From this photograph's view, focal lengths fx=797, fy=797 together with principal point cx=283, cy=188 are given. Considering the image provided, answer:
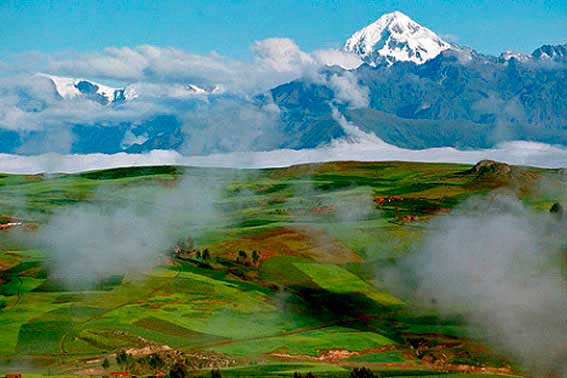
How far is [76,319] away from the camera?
581 ft

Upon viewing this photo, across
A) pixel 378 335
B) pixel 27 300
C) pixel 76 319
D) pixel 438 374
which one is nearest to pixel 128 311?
pixel 76 319

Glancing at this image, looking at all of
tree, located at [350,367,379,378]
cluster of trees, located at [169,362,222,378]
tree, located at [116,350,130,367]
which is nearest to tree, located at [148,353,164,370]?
tree, located at [116,350,130,367]

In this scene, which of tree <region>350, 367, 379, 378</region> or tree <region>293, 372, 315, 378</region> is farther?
tree <region>350, 367, 379, 378</region>

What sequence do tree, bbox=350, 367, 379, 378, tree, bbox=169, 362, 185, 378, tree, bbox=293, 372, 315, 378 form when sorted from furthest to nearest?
tree, bbox=350, 367, 379, 378
tree, bbox=169, 362, 185, 378
tree, bbox=293, 372, 315, 378

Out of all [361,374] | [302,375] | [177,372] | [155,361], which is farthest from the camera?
[155,361]

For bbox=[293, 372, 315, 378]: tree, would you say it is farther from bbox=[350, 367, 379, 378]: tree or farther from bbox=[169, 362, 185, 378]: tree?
bbox=[169, 362, 185, 378]: tree

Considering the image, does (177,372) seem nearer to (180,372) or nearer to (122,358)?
(180,372)

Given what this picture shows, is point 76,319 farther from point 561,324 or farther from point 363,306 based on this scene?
point 561,324

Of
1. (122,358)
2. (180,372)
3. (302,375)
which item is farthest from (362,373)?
(122,358)

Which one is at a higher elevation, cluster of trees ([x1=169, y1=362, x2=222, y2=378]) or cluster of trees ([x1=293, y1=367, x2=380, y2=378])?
cluster of trees ([x1=169, y1=362, x2=222, y2=378])

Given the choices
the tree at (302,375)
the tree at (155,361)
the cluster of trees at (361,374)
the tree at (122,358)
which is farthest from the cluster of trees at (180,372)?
the cluster of trees at (361,374)

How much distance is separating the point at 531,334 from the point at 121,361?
3532 inches

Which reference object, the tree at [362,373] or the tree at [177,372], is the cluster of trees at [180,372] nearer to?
the tree at [177,372]

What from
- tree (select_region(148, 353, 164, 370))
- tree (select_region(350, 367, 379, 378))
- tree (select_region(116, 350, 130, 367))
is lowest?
tree (select_region(350, 367, 379, 378))
